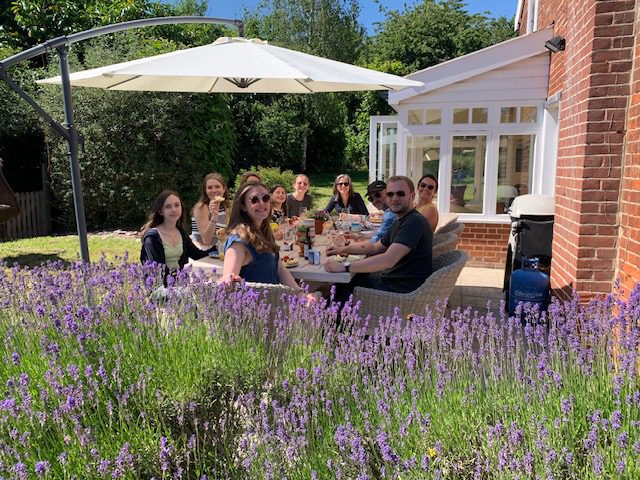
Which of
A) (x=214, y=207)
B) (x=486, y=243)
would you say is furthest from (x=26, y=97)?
(x=486, y=243)

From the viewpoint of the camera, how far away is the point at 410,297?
3586 mm

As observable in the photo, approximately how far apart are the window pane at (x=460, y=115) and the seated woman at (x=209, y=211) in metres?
3.79

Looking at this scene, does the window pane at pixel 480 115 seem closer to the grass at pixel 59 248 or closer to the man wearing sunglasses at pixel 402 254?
the man wearing sunglasses at pixel 402 254

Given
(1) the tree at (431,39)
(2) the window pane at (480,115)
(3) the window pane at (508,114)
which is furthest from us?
(1) the tree at (431,39)

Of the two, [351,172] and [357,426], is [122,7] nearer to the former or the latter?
[351,172]

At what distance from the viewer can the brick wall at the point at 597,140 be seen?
3.66m

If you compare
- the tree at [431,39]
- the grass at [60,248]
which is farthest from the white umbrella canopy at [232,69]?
the tree at [431,39]

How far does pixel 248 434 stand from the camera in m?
1.85

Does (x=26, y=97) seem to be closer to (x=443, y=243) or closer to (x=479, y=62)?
(x=443, y=243)

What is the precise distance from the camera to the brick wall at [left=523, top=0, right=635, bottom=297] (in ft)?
12.0

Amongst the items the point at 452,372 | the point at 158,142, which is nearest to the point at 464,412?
the point at 452,372

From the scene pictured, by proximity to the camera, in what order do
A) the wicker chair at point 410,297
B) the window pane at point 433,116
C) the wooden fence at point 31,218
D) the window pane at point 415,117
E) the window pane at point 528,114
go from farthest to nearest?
the wooden fence at point 31,218
the window pane at point 415,117
the window pane at point 433,116
the window pane at point 528,114
the wicker chair at point 410,297

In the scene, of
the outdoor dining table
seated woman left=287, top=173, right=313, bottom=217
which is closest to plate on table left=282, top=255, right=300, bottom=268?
the outdoor dining table

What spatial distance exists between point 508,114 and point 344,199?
8.66ft
